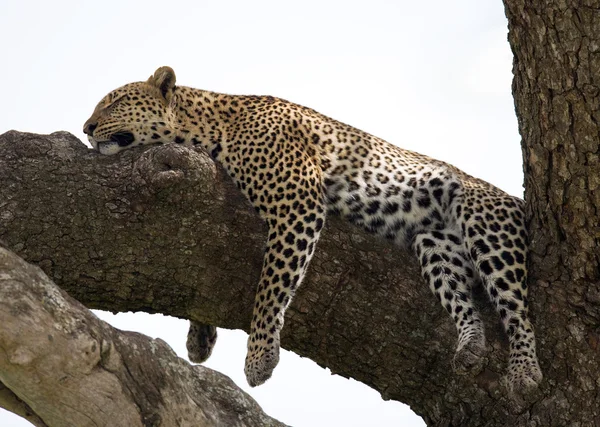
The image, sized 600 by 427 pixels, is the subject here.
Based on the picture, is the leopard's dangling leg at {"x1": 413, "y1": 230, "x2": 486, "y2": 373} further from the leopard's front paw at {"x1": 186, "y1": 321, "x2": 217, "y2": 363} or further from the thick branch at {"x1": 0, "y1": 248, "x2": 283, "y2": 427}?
the leopard's front paw at {"x1": 186, "y1": 321, "x2": 217, "y2": 363}

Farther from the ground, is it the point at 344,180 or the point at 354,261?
the point at 344,180

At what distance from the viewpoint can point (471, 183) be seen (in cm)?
909

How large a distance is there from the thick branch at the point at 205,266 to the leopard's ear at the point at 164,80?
1.58 m

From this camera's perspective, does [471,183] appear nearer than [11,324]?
No

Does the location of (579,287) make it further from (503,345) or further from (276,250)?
(276,250)

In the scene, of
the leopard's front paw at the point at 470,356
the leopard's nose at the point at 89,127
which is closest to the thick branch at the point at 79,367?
the leopard's front paw at the point at 470,356

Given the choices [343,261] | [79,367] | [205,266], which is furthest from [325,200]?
[79,367]

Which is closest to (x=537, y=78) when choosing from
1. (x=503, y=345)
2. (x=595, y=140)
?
(x=595, y=140)

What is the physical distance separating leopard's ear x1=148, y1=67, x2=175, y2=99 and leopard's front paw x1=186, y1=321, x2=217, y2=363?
223 centimetres

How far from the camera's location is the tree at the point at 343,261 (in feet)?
24.0

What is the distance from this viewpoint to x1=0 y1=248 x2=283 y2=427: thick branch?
5.86 metres

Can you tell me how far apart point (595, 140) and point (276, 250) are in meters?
2.60

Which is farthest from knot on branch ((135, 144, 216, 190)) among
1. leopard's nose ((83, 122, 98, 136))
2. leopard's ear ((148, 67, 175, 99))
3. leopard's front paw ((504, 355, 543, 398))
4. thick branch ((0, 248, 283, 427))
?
leopard's front paw ((504, 355, 543, 398))

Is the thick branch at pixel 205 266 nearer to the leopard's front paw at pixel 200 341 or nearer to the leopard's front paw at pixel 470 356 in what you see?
the leopard's front paw at pixel 470 356
